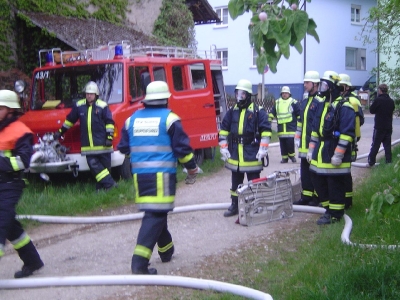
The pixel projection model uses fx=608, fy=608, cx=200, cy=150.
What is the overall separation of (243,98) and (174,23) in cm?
1203

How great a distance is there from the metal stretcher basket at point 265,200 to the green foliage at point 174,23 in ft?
37.9

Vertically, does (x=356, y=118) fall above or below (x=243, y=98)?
below

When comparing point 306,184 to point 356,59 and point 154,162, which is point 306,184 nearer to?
point 154,162

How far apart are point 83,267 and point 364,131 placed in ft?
55.9

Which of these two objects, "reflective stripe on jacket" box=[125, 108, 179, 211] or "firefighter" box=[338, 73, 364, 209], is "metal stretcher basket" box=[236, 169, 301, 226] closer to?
"firefighter" box=[338, 73, 364, 209]

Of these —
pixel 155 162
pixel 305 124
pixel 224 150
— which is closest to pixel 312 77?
pixel 305 124

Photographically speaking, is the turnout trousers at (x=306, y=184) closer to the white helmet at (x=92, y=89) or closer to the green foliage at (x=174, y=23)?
the white helmet at (x=92, y=89)

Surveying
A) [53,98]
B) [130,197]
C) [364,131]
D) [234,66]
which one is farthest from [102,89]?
[234,66]

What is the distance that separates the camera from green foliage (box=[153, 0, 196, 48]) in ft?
62.7

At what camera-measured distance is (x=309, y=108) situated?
8.45 meters

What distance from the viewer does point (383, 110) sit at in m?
12.1

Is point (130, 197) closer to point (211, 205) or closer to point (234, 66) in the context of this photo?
point (211, 205)

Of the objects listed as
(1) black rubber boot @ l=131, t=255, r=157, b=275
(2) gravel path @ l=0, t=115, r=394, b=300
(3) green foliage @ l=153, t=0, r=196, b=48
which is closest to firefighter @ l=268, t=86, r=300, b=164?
(2) gravel path @ l=0, t=115, r=394, b=300

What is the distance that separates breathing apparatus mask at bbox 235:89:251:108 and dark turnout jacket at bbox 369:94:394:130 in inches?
200
